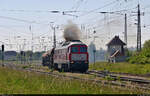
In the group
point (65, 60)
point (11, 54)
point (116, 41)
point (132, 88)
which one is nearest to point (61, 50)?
point (65, 60)

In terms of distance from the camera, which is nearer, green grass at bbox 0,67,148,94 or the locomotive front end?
green grass at bbox 0,67,148,94

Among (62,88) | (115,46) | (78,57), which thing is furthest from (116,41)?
(62,88)

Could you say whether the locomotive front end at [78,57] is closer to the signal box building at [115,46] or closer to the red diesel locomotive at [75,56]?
the red diesel locomotive at [75,56]

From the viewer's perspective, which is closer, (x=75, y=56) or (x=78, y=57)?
(x=75, y=56)

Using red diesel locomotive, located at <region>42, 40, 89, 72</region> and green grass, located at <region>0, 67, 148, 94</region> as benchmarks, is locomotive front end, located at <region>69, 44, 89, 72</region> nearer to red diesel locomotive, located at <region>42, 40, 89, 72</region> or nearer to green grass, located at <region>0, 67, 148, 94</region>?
red diesel locomotive, located at <region>42, 40, 89, 72</region>

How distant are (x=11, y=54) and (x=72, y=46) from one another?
136m

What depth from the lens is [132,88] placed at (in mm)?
15922

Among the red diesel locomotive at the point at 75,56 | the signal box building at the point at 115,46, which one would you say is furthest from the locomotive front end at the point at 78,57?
the signal box building at the point at 115,46

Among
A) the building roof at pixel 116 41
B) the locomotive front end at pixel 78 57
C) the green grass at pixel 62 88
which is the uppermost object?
the building roof at pixel 116 41

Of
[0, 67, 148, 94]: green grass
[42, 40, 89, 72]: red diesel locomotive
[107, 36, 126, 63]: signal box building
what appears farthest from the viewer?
[107, 36, 126, 63]: signal box building

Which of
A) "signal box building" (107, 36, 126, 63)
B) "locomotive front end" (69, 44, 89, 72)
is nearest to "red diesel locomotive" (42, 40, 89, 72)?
"locomotive front end" (69, 44, 89, 72)

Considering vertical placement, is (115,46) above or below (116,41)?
below

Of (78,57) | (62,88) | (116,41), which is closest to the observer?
(62,88)

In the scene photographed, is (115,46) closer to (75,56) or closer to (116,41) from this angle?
(116,41)
